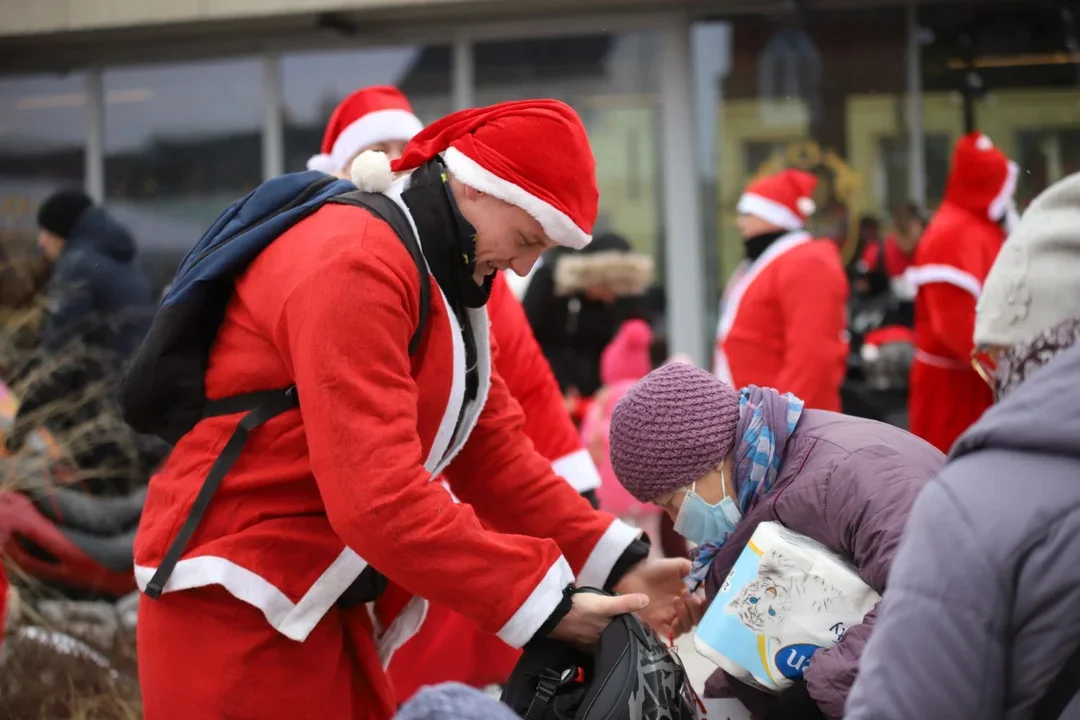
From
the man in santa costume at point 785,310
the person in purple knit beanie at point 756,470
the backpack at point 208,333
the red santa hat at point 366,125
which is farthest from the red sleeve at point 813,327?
the backpack at point 208,333

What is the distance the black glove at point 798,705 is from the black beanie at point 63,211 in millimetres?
5876

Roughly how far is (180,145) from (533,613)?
8.78 m

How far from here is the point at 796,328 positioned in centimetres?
520

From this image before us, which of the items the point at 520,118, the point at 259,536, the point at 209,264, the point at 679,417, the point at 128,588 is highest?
the point at 520,118

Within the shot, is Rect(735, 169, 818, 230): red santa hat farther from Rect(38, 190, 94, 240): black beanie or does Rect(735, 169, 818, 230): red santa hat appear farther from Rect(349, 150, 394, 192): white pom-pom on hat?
Rect(38, 190, 94, 240): black beanie

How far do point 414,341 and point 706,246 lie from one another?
7.40 meters

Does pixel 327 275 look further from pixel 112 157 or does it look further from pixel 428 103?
pixel 112 157

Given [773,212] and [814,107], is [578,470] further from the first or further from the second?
[814,107]

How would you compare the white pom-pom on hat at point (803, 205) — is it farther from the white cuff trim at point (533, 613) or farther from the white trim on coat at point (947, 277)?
the white cuff trim at point (533, 613)

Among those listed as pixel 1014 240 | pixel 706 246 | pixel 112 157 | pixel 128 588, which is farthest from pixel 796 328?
pixel 112 157

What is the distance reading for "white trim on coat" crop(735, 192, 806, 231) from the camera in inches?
221

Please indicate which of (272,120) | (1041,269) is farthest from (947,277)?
(272,120)

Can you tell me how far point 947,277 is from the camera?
17.8 feet

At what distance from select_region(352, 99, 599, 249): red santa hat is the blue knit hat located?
970mm
